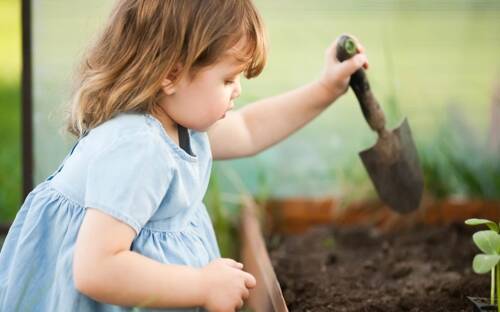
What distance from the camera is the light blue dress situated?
5.16 ft

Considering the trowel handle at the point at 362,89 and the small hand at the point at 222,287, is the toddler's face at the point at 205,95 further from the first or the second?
the trowel handle at the point at 362,89

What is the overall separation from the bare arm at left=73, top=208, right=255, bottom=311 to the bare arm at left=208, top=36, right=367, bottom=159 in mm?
510

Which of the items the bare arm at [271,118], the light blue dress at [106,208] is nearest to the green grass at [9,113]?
the bare arm at [271,118]

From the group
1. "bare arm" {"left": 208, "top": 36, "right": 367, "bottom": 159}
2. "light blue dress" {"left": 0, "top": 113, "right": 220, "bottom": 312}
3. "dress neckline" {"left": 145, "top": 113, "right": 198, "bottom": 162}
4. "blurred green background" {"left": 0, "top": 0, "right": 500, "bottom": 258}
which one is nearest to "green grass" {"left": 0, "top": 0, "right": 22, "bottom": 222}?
"blurred green background" {"left": 0, "top": 0, "right": 500, "bottom": 258}

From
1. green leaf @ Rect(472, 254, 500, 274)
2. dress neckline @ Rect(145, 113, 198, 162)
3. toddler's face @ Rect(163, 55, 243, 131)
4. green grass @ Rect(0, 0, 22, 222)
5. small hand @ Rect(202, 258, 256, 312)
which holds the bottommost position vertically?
green grass @ Rect(0, 0, 22, 222)

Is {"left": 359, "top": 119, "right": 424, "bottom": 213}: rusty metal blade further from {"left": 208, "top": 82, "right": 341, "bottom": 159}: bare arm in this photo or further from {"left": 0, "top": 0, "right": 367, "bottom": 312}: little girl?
{"left": 0, "top": 0, "right": 367, "bottom": 312}: little girl

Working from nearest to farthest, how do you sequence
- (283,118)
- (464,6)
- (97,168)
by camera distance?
(97,168) < (283,118) < (464,6)

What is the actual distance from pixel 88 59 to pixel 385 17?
155 centimetres

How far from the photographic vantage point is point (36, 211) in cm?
173

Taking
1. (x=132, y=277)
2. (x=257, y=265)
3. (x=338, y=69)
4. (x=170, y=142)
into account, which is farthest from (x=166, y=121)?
(x=257, y=265)

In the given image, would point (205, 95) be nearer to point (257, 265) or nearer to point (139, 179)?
point (139, 179)

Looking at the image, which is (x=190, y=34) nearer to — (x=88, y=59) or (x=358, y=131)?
(x=88, y=59)

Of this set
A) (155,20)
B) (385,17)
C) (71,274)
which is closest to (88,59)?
(155,20)

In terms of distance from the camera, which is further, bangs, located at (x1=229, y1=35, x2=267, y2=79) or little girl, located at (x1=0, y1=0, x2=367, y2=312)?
bangs, located at (x1=229, y1=35, x2=267, y2=79)
